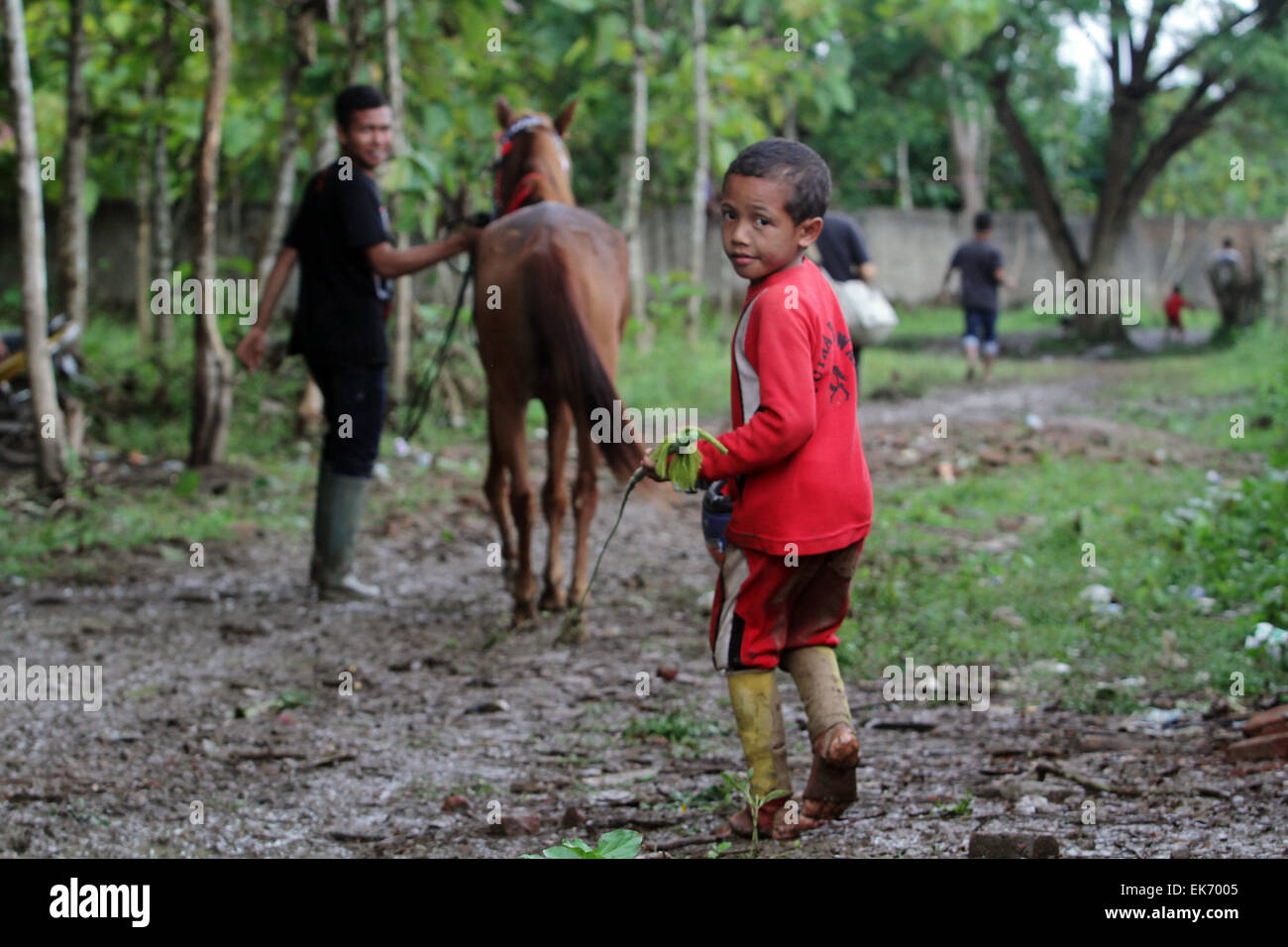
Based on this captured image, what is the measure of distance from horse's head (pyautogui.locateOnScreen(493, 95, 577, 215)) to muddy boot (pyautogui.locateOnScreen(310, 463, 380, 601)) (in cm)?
141

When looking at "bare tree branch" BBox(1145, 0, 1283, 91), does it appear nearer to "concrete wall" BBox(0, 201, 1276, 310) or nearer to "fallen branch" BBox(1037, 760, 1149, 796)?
"concrete wall" BBox(0, 201, 1276, 310)

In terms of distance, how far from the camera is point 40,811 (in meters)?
3.70

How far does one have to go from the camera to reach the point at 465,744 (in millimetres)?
4438

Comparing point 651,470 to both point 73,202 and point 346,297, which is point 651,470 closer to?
point 346,297

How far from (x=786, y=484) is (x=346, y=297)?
3346mm

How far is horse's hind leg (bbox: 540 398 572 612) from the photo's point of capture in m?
5.74

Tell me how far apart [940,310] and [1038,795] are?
73.6 feet

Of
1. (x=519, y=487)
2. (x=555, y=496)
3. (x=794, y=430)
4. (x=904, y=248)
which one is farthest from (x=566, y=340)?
(x=904, y=248)

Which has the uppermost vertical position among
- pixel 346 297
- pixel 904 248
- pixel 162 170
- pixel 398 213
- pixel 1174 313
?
pixel 904 248

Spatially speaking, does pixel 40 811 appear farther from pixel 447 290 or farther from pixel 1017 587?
pixel 447 290

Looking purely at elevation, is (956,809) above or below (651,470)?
below

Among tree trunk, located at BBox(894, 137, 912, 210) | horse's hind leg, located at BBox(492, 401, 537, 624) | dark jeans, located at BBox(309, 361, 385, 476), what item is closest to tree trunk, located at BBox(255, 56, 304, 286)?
dark jeans, located at BBox(309, 361, 385, 476)

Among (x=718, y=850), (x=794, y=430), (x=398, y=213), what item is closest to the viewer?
(x=794, y=430)

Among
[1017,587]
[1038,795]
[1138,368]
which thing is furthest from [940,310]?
[1038,795]
